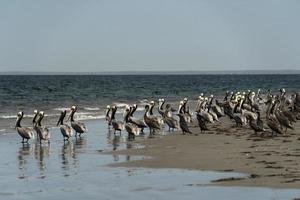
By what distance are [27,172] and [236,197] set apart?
18.2ft

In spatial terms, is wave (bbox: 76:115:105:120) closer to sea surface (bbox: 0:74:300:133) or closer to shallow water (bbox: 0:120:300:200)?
sea surface (bbox: 0:74:300:133)

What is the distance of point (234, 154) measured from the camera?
1639cm

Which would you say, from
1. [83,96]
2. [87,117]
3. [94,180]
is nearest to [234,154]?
[94,180]

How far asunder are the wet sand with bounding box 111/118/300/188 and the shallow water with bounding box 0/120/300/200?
0.59m

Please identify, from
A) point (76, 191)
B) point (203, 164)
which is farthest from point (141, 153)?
point (76, 191)

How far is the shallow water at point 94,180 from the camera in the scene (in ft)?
36.9

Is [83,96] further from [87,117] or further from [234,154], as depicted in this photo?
[234,154]

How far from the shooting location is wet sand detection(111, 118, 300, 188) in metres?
12.5

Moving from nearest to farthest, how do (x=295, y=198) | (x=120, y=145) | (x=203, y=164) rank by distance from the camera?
(x=295, y=198) < (x=203, y=164) < (x=120, y=145)

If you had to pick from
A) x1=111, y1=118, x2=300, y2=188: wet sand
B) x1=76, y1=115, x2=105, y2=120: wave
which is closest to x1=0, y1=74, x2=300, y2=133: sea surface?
x1=76, y1=115, x2=105, y2=120: wave

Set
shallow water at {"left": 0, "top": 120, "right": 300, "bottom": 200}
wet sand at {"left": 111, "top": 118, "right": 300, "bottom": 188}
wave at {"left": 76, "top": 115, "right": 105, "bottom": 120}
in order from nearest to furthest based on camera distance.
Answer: shallow water at {"left": 0, "top": 120, "right": 300, "bottom": 200} → wet sand at {"left": 111, "top": 118, "right": 300, "bottom": 188} → wave at {"left": 76, "top": 115, "right": 105, "bottom": 120}

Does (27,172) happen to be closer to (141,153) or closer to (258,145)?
(141,153)

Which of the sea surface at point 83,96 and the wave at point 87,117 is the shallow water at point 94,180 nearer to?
the sea surface at point 83,96

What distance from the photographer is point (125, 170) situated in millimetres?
14438
